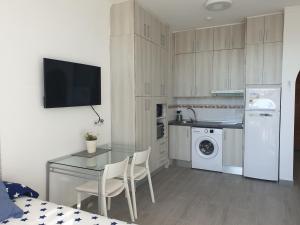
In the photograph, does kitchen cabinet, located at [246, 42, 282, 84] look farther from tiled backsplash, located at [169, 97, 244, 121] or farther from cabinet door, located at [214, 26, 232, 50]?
tiled backsplash, located at [169, 97, 244, 121]

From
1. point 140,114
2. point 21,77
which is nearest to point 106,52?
point 140,114

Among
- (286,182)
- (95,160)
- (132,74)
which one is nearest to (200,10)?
(132,74)

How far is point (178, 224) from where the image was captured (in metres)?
2.47

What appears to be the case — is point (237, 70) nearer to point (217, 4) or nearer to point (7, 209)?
point (217, 4)

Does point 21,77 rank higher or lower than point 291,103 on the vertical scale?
higher

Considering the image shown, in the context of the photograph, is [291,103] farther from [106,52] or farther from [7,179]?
[7,179]

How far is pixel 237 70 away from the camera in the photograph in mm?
4266

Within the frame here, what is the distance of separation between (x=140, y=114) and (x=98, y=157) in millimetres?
1056

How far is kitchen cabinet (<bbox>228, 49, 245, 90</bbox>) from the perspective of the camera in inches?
166

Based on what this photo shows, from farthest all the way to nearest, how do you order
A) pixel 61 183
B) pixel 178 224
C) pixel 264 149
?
pixel 264 149
pixel 61 183
pixel 178 224

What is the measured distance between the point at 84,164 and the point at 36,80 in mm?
961

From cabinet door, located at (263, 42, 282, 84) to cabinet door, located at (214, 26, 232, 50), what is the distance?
0.75 m

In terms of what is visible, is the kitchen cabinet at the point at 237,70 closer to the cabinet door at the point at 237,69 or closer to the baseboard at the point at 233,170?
the cabinet door at the point at 237,69

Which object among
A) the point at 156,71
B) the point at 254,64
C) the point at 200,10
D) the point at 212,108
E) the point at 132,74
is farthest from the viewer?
the point at 212,108
